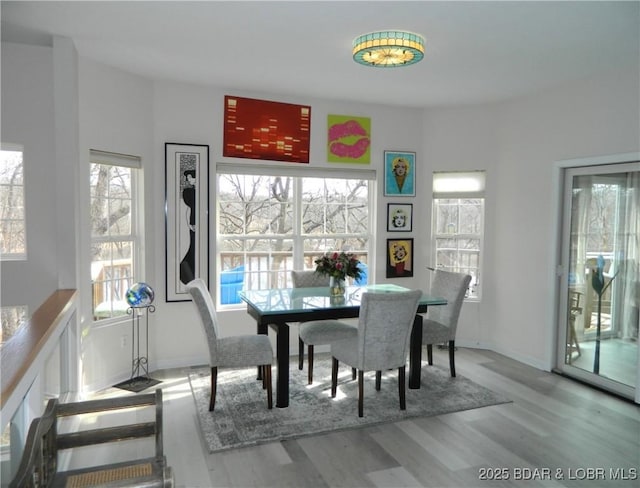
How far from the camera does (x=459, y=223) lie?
18.8 ft

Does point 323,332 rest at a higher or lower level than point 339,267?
lower

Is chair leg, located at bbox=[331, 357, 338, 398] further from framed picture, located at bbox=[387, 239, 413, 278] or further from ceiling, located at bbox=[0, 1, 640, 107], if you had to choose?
ceiling, located at bbox=[0, 1, 640, 107]

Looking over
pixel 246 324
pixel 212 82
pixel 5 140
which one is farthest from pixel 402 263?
pixel 5 140

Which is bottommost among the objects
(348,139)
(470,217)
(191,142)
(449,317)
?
(449,317)

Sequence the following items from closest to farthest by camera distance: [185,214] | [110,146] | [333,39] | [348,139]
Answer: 1. [333,39]
2. [110,146]
3. [185,214]
4. [348,139]

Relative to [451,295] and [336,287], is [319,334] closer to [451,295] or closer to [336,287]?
[336,287]

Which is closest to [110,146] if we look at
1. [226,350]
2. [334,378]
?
[226,350]

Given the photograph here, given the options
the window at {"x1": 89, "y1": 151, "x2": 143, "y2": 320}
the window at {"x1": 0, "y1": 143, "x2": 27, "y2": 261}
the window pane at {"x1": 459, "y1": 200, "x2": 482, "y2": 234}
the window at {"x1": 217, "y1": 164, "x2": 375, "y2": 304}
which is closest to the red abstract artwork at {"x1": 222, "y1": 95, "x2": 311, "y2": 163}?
the window at {"x1": 217, "y1": 164, "x2": 375, "y2": 304}

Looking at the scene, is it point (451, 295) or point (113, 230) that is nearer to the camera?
point (113, 230)

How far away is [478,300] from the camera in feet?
18.5

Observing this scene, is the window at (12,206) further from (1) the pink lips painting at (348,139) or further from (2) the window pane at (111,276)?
(1) the pink lips painting at (348,139)

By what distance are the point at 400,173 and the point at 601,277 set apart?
240cm

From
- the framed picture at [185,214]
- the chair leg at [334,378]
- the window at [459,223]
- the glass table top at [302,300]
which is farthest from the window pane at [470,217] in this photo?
the framed picture at [185,214]

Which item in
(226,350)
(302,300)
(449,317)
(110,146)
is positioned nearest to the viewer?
(226,350)
